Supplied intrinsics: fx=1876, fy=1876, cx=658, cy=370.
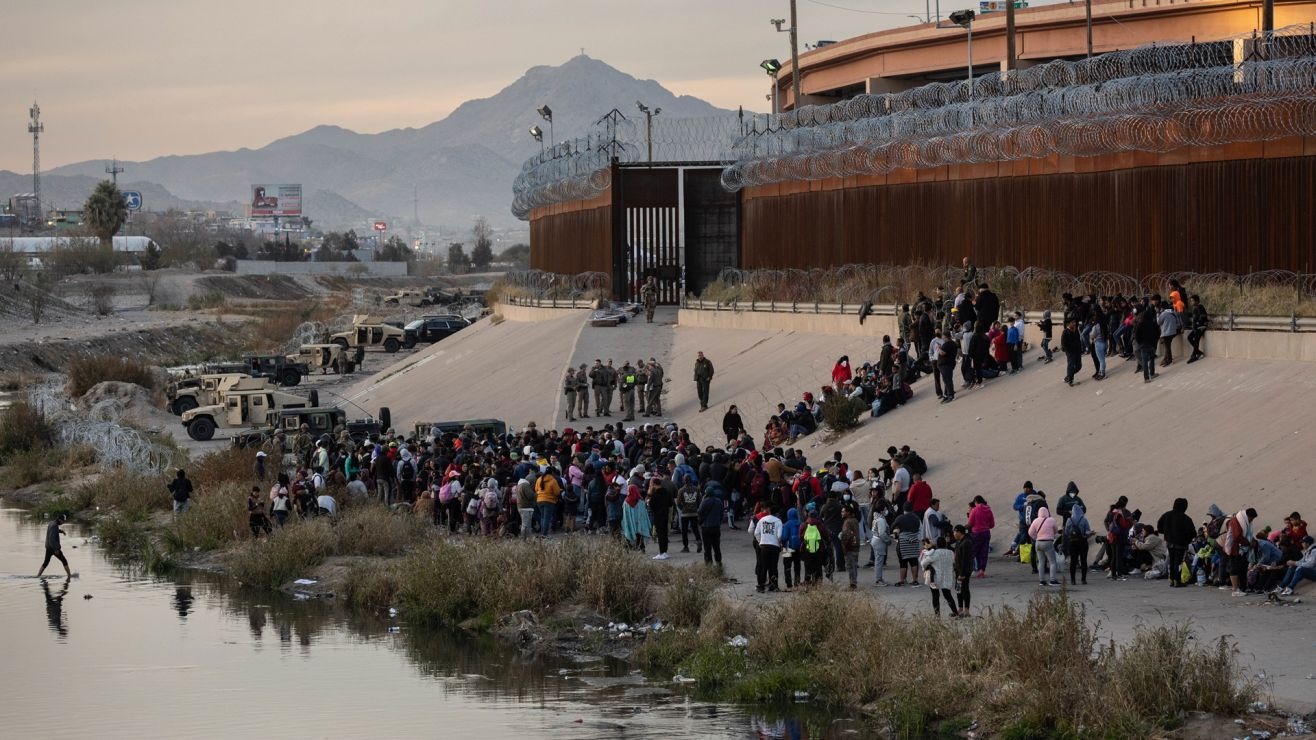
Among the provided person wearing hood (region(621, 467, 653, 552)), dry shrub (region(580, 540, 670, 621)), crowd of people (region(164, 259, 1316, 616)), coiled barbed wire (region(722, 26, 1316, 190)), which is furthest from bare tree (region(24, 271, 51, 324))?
dry shrub (region(580, 540, 670, 621))

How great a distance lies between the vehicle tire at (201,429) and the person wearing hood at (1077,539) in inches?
1144

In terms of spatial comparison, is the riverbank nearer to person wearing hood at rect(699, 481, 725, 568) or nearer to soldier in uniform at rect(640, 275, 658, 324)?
person wearing hood at rect(699, 481, 725, 568)

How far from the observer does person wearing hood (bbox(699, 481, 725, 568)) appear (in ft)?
76.2

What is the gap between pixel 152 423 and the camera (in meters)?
50.0

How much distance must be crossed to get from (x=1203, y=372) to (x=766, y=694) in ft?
34.4

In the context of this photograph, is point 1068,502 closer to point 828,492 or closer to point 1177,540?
point 1177,540

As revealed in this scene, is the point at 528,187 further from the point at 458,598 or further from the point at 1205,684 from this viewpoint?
the point at 1205,684

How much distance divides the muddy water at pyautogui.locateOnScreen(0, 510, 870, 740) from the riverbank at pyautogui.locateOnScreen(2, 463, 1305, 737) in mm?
455

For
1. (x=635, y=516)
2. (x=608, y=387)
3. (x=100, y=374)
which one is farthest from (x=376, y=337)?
(x=635, y=516)

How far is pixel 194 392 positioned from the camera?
170 feet

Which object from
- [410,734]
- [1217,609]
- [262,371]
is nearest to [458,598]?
[410,734]

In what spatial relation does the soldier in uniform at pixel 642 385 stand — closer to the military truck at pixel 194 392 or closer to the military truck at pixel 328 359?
the military truck at pixel 194 392

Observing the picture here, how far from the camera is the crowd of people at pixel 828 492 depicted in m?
20.6

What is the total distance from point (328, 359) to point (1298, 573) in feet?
155
